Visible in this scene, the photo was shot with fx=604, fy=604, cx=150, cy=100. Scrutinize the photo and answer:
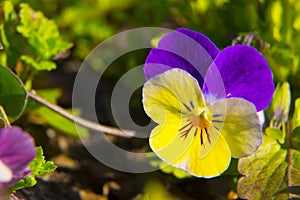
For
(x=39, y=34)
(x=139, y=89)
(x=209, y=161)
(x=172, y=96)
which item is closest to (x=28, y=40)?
(x=39, y=34)

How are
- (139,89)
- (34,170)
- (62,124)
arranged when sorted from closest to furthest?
(34,170)
(62,124)
(139,89)

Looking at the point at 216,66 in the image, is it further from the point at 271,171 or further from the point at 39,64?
the point at 39,64

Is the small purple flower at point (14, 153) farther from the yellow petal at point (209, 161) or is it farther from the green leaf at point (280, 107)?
the green leaf at point (280, 107)

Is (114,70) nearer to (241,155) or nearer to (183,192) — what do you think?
(183,192)

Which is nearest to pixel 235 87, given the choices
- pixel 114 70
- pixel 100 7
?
pixel 114 70

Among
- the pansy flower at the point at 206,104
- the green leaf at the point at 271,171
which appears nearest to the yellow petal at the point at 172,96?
the pansy flower at the point at 206,104

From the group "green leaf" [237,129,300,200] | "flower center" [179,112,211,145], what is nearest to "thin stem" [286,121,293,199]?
"green leaf" [237,129,300,200]
